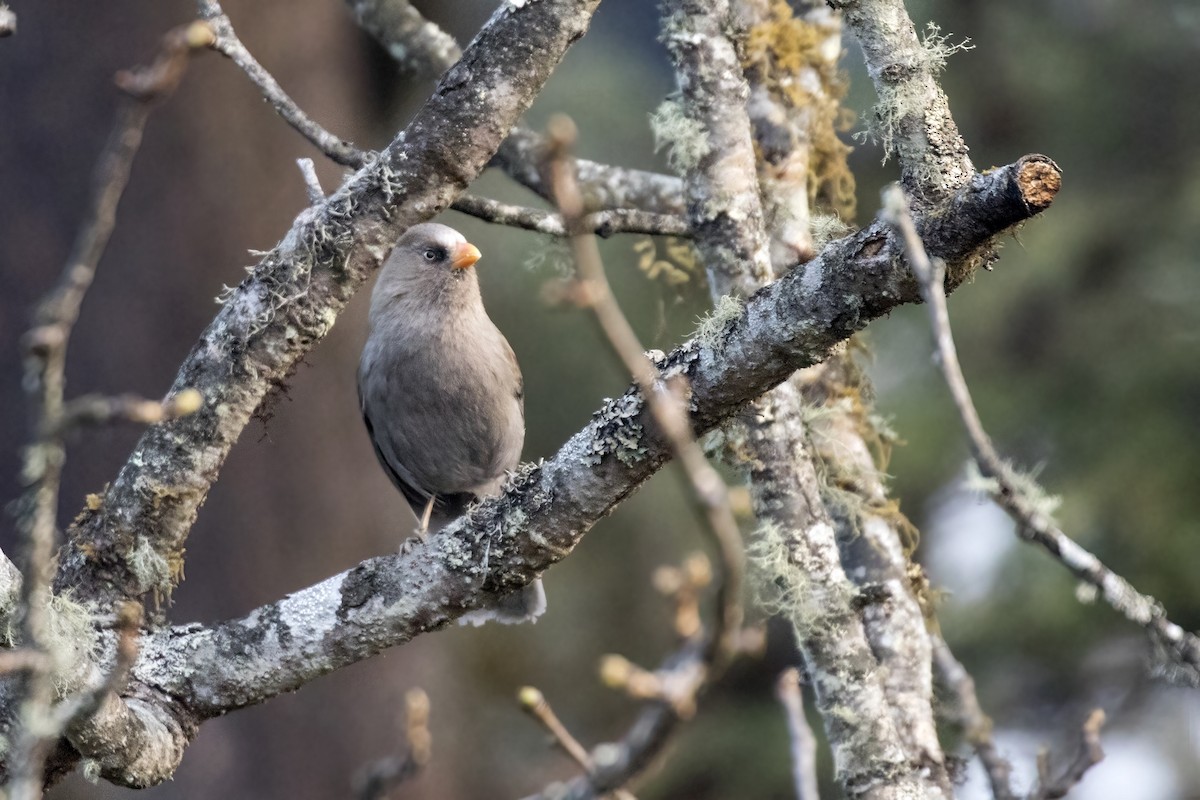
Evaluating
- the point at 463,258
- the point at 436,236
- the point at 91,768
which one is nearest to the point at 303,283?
the point at 91,768

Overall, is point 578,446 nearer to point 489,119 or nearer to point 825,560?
point 489,119

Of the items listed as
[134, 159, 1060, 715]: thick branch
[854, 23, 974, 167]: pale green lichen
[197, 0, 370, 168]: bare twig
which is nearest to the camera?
[134, 159, 1060, 715]: thick branch

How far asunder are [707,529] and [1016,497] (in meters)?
0.97

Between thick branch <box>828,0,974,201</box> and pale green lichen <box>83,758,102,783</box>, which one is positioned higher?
thick branch <box>828,0,974,201</box>

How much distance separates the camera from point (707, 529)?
140 centimetres

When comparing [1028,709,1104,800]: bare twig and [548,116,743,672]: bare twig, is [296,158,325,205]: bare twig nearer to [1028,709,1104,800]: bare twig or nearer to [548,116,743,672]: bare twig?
[548,116,743,672]: bare twig

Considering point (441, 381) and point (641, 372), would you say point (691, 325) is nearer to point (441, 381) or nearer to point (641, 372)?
point (441, 381)

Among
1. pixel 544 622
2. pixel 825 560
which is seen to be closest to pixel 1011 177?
pixel 825 560

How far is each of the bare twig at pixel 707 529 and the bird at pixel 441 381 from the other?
9.04 ft

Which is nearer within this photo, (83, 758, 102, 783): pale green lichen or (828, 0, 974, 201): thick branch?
(828, 0, 974, 201): thick branch

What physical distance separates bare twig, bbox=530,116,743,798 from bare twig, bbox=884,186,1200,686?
521mm

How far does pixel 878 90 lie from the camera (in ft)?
8.86

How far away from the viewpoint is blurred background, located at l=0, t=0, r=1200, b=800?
6.09m

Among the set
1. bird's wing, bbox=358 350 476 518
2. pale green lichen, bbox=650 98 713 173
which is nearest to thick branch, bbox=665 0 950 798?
pale green lichen, bbox=650 98 713 173
